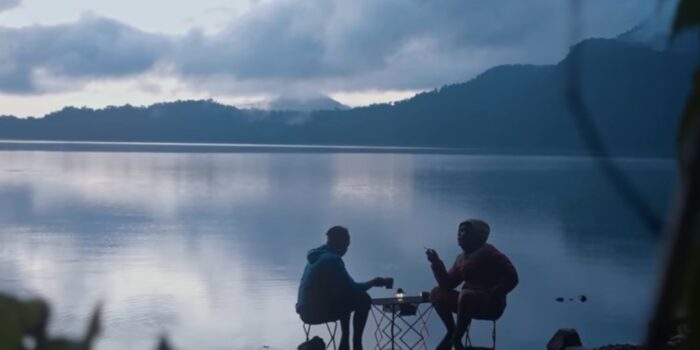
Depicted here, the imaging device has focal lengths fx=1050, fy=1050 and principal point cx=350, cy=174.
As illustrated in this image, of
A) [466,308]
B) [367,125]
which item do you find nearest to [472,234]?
[466,308]

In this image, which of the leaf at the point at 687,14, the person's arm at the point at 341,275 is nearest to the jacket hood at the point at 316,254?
the person's arm at the point at 341,275

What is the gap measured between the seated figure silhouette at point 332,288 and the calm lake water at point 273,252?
53.2 inches

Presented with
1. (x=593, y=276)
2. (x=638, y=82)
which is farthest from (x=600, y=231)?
(x=638, y=82)

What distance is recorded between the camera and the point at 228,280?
14.4m

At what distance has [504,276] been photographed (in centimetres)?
661

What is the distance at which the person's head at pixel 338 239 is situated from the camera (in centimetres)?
682

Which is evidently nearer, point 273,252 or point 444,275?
point 444,275

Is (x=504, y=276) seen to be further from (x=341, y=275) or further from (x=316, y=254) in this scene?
(x=316, y=254)

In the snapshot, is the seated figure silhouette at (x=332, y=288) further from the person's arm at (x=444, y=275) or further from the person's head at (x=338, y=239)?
the person's arm at (x=444, y=275)

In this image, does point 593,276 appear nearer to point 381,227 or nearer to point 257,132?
point 381,227

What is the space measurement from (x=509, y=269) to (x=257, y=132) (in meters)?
142

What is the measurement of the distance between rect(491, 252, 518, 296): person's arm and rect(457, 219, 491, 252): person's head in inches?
5.6

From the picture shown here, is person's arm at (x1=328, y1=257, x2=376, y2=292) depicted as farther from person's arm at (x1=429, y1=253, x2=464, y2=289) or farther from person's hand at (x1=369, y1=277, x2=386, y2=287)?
person's arm at (x1=429, y1=253, x2=464, y2=289)

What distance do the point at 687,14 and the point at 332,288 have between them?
648cm
